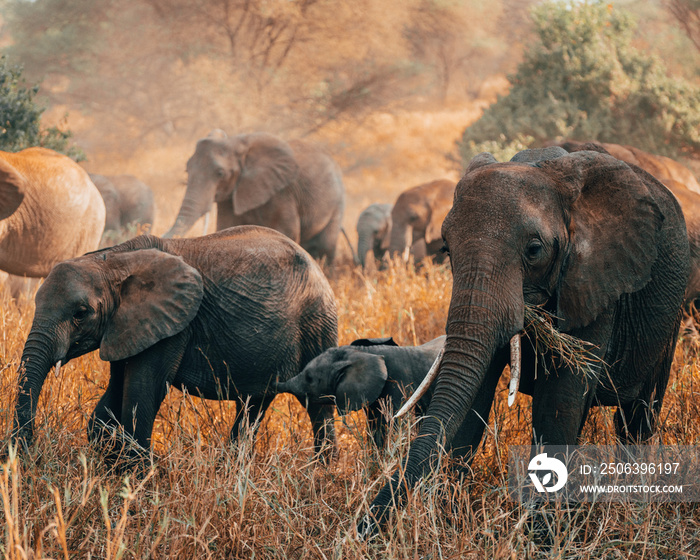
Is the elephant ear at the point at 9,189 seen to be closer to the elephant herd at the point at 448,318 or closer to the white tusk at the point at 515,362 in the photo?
the elephant herd at the point at 448,318

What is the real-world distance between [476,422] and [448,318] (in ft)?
2.28

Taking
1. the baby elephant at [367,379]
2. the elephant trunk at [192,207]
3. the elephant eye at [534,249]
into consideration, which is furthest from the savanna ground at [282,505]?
the elephant trunk at [192,207]

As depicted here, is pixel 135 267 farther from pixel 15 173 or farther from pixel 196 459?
pixel 15 173

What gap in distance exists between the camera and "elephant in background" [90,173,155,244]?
48.1 feet

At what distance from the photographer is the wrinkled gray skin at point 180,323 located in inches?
147

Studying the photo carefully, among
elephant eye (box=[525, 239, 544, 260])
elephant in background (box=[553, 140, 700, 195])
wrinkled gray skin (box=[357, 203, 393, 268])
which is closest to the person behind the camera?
elephant eye (box=[525, 239, 544, 260])

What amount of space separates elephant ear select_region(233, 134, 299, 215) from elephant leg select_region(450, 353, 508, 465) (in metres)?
6.26

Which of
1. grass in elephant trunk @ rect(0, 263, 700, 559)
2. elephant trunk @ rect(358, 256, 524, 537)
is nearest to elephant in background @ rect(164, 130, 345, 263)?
grass in elephant trunk @ rect(0, 263, 700, 559)

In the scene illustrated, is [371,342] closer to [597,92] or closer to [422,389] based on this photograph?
[422,389]

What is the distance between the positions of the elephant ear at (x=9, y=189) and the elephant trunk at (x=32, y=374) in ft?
10.1

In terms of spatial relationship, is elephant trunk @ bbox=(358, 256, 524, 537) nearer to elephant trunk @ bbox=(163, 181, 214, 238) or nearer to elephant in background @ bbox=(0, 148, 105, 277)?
elephant in background @ bbox=(0, 148, 105, 277)

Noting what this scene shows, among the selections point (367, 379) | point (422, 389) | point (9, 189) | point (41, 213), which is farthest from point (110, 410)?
point (41, 213)

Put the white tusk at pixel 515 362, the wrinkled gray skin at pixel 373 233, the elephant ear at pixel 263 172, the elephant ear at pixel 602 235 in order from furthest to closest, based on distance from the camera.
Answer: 1. the wrinkled gray skin at pixel 373 233
2. the elephant ear at pixel 263 172
3. the elephant ear at pixel 602 235
4. the white tusk at pixel 515 362

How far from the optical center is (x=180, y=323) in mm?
3920
